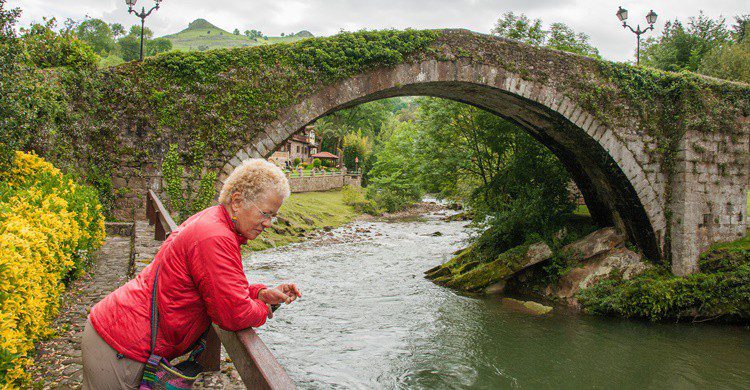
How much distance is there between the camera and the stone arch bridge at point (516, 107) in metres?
8.57

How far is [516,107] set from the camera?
1063cm

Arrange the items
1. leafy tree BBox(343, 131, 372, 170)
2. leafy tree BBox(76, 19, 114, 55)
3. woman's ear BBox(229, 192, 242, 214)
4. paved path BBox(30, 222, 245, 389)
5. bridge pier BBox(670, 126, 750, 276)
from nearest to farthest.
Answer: woman's ear BBox(229, 192, 242, 214) → paved path BBox(30, 222, 245, 389) → bridge pier BBox(670, 126, 750, 276) → leafy tree BBox(343, 131, 372, 170) → leafy tree BBox(76, 19, 114, 55)

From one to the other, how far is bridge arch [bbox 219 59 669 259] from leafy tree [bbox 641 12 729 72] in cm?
1721

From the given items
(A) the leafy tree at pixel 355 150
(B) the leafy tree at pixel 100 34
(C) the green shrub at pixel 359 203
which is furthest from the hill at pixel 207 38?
(C) the green shrub at pixel 359 203

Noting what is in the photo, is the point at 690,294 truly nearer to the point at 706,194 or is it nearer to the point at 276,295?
the point at 706,194

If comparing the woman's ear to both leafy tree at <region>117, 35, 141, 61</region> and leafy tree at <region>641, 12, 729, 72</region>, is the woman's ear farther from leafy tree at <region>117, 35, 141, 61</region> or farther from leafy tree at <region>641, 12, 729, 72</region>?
leafy tree at <region>117, 35, 141, 61</region>

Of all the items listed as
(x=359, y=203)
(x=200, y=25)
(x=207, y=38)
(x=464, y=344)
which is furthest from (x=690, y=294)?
(x=200, y=25)

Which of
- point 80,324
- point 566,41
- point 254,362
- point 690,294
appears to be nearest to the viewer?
point 254,362

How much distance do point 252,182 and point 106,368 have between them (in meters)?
0.84

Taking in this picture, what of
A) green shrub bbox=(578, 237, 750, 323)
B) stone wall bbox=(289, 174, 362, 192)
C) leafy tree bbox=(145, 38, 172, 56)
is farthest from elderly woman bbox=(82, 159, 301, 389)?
leafy tree bbox=(145, 38, 172, 56)

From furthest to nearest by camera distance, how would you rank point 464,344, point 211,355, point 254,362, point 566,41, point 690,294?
1. point 566,41
2. point 690,294
3. point 464,344
4. point 211,355
5. point 254,362

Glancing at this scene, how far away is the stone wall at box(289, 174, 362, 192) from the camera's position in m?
27.1

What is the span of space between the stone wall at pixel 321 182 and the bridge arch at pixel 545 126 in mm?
16161

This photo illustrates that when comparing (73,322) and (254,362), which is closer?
(254,362)
